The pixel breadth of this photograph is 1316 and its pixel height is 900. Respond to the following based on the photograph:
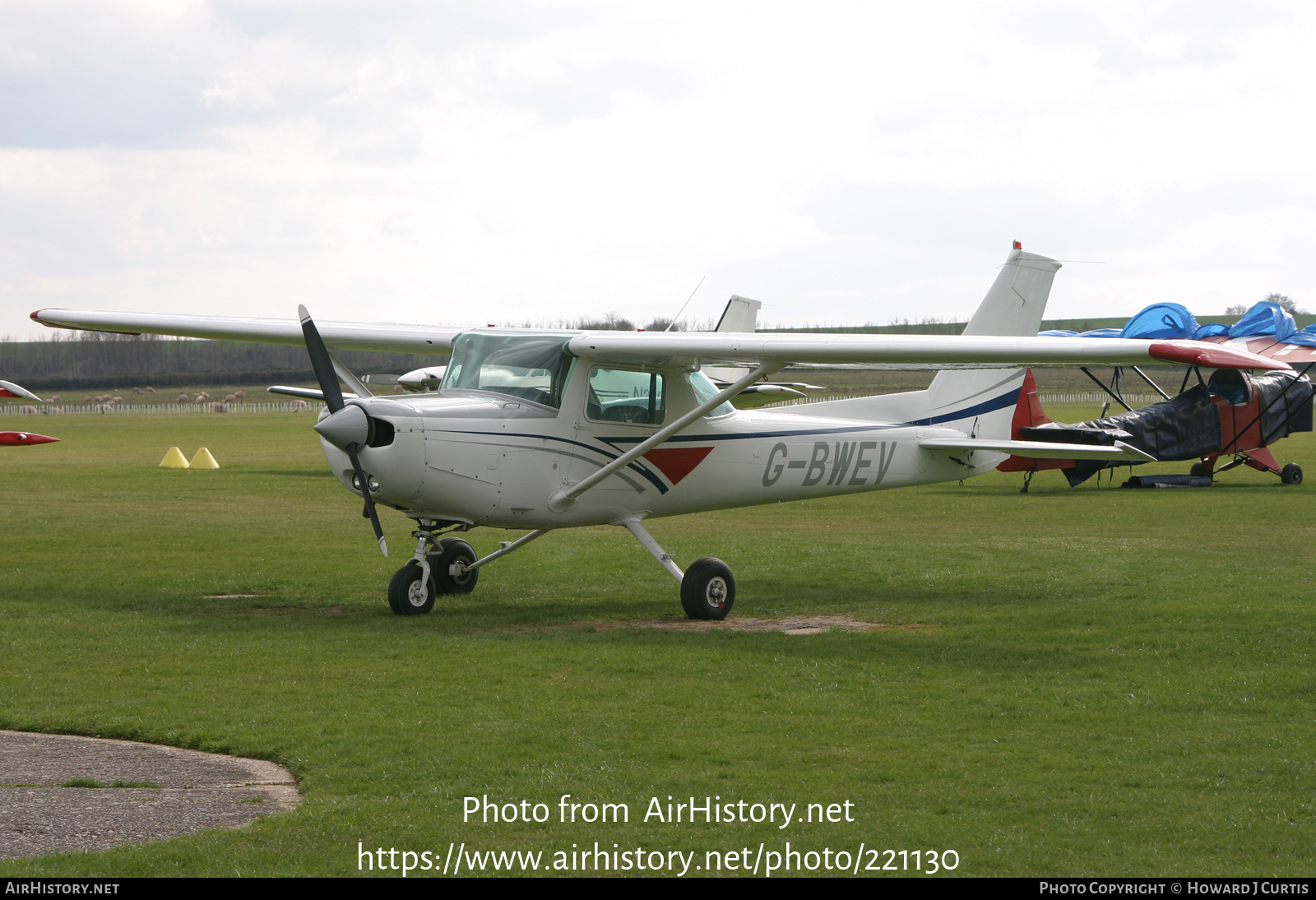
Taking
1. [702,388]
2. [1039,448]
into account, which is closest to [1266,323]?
[1039,448]

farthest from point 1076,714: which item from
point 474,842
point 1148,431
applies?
point 1148,431

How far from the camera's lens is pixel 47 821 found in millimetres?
5586

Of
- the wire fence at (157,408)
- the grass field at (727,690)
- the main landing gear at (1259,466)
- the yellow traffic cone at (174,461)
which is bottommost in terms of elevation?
the wire fence at (157,408)

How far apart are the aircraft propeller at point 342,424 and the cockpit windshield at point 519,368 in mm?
1320

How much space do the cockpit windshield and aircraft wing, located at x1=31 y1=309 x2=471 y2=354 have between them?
1.34 metres

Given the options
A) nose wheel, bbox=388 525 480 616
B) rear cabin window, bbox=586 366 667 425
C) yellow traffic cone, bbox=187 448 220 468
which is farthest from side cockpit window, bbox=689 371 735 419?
yellow traffic cone, bbox=187 448 220 468

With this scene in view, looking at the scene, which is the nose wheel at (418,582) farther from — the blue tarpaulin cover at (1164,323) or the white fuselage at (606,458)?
the blue tarpaulin cover at (1164,323)

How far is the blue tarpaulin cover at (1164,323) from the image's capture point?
28188mm

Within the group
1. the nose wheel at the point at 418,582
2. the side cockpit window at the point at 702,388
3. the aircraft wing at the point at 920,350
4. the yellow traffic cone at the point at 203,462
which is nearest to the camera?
the aircraft wing at the point at 920,350

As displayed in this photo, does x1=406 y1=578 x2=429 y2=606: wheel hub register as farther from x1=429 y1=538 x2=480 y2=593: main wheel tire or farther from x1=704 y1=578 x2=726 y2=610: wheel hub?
x1=704 y1=578 x2=726 y2=610: wheel hub

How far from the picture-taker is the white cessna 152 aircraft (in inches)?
403

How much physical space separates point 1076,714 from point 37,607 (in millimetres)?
9305

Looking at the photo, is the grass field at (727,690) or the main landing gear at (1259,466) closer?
the grass field at (727,690)

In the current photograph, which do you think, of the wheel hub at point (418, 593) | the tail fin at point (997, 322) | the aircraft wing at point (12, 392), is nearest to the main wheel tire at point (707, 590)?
the wheel hub at point (418, 593)
